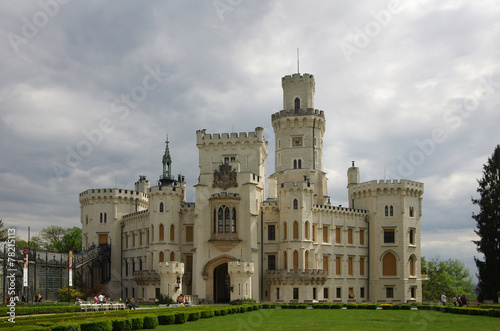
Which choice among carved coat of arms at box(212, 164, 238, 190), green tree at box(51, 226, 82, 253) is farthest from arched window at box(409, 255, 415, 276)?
green tree at box(51, 226, 82, 253)

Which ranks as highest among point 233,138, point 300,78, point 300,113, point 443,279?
point 300,78

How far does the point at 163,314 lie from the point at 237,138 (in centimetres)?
3670

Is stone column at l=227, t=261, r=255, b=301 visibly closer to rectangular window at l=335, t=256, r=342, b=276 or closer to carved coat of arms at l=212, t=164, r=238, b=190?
carved coat of arms at l=212, t=164, r=238, b=190

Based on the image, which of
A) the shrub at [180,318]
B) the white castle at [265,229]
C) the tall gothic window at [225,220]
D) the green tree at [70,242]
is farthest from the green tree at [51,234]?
the shrub at [180,318]

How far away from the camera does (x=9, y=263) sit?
5369 cm

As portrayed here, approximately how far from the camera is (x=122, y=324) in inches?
1187

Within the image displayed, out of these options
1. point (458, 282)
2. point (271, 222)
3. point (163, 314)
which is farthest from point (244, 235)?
point (458, 282)

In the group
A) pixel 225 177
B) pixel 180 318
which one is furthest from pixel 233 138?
pixel 180 318

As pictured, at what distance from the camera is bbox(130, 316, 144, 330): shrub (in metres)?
31.3

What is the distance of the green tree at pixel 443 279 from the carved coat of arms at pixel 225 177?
40697 millimetres

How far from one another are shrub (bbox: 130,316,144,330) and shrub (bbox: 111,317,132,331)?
1.40 feet

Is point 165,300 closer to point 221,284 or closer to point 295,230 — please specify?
point 221,284

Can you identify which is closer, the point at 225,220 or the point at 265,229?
the point at 225,220

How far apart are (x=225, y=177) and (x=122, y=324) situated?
1473 inches
